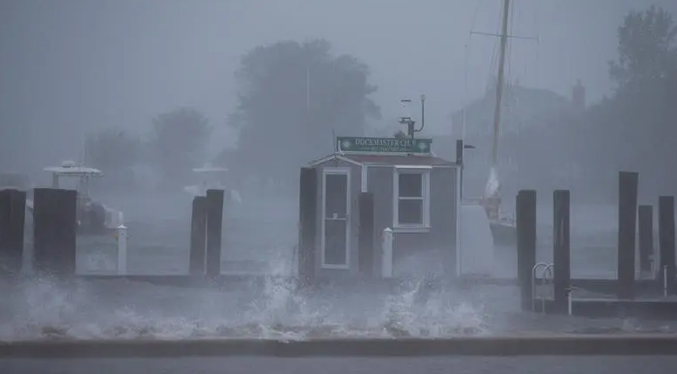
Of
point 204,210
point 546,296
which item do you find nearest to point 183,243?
point 204,210

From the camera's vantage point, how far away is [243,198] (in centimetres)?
2547

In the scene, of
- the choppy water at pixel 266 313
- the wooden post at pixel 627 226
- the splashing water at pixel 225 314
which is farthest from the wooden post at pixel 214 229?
the wooden post at pixel 627 226

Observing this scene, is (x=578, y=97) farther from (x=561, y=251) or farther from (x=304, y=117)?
(x=561, y=251)

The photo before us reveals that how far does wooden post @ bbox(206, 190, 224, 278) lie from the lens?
16.2 metres

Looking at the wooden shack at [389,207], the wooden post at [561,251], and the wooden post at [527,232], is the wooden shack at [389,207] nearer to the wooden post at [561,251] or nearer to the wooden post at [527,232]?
the wooden post at [527,232]

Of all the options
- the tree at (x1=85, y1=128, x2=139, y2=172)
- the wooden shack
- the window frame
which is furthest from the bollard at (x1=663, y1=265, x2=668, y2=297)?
the tree at (x1=85, y1=128, x2=139, y2=172)

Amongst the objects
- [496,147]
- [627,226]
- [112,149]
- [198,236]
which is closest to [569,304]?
[627,226]

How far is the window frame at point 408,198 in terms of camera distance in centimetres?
1842

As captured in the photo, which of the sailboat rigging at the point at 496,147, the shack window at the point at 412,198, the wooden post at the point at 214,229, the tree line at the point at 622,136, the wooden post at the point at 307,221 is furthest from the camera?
the tree line at the point at 622,136

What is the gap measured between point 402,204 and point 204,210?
4.00 m

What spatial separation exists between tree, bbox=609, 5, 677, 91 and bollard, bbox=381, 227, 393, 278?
40.0ft

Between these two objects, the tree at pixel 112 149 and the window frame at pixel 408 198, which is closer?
the window frame at pixel 408 198

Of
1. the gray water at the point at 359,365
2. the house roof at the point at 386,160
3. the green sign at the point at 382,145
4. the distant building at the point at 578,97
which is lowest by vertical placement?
the gray water at the point at 359,365

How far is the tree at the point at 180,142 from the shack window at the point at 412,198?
8.56 meters
